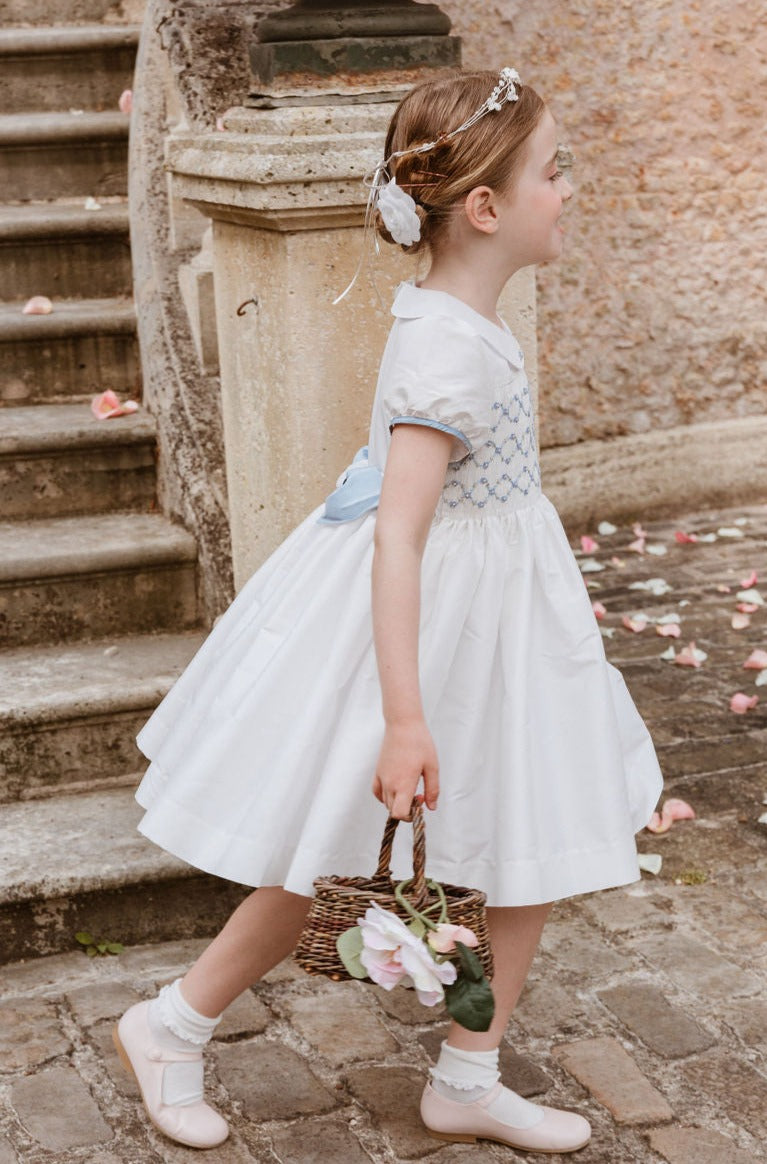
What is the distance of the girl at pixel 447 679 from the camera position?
7.43ft

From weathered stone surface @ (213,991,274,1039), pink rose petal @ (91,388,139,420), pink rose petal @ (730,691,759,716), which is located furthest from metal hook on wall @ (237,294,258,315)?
pink rose petal @ (730,691,759,716)

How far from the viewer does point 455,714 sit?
7.77ft

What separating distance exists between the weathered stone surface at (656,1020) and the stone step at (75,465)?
6.30ft

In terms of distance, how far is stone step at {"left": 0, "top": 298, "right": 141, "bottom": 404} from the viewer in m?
4.34

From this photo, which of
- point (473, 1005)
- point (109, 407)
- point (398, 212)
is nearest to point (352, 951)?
point (473, 1005)

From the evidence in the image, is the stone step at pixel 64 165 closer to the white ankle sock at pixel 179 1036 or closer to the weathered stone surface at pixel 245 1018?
the weathered stone surface at pixel 245 1018

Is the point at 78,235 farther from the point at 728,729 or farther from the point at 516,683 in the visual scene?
the point at 516,683

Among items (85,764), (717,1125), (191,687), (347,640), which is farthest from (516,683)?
(85,764)

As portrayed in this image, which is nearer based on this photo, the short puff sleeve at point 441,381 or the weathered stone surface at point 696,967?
the short puff sleeve at point 441,381

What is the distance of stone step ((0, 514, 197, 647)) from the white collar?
1.60m

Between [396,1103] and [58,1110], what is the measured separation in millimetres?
573

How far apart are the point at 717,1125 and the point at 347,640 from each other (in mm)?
1031

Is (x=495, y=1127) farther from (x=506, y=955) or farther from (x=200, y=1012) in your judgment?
(x=200, y=1012)

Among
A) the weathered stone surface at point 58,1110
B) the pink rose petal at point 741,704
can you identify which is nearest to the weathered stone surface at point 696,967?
the weathered stone surface at point 58,1110
